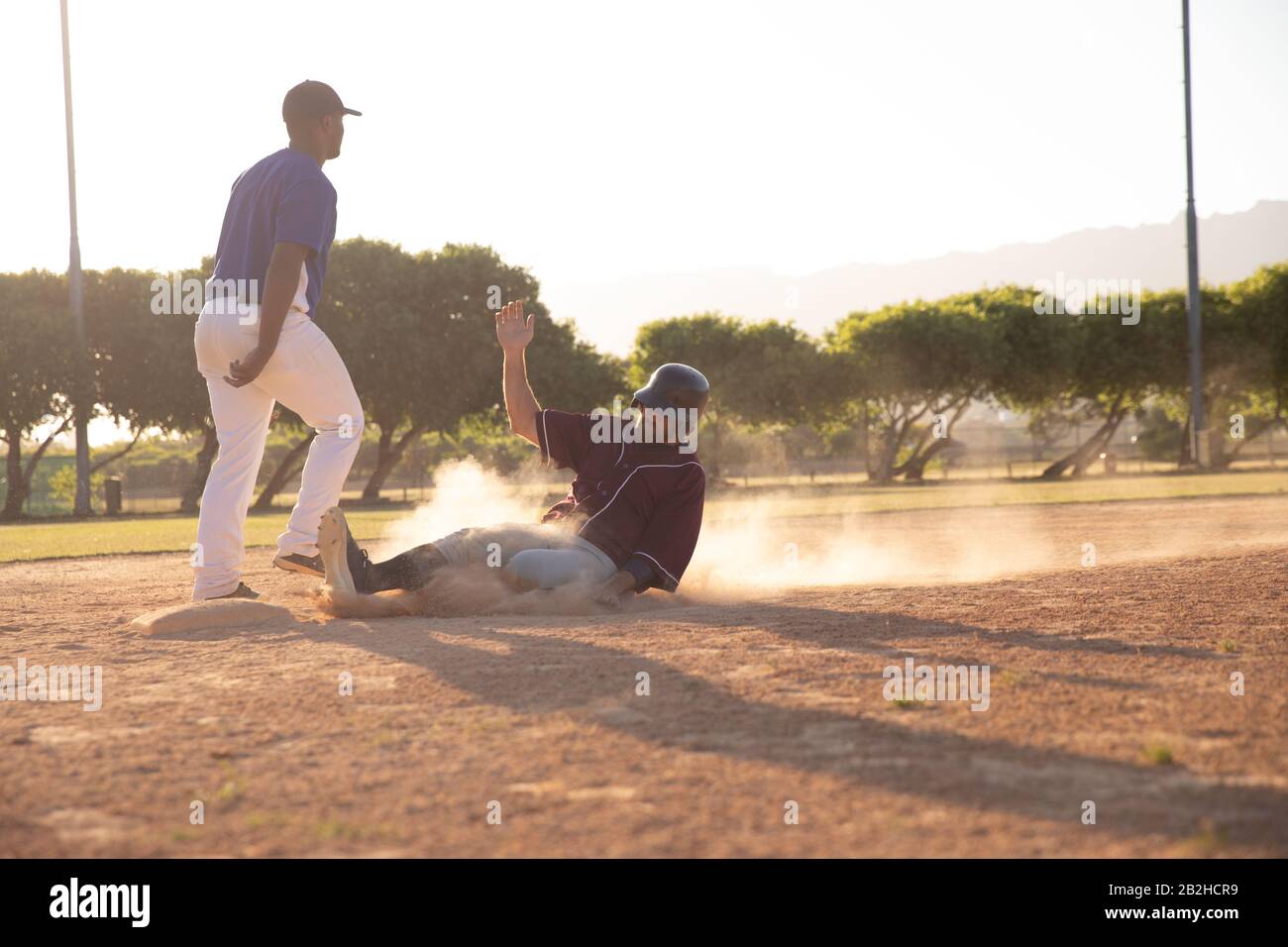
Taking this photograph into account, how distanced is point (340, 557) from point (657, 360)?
156 feet

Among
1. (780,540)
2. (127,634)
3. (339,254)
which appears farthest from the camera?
(339,254)

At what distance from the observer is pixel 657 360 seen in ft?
174

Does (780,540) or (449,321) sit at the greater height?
(449,321)

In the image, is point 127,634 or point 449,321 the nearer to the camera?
point 127,634

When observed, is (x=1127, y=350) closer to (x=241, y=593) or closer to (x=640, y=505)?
(x=640, y=505)

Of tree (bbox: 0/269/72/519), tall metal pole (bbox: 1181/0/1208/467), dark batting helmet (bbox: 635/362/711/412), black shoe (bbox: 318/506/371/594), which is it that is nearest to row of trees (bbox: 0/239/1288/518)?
tree (bbox: 0/269/72/519)

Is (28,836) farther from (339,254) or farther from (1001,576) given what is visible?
(339,254)

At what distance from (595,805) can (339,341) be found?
36.1m

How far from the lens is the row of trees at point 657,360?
36594mm

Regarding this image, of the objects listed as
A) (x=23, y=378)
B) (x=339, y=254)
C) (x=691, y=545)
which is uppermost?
(x=339, y=254)

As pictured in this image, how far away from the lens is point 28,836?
2.73 metres

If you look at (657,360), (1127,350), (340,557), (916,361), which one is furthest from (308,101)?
(1127,350)

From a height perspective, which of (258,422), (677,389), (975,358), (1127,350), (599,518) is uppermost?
(1127,350)
